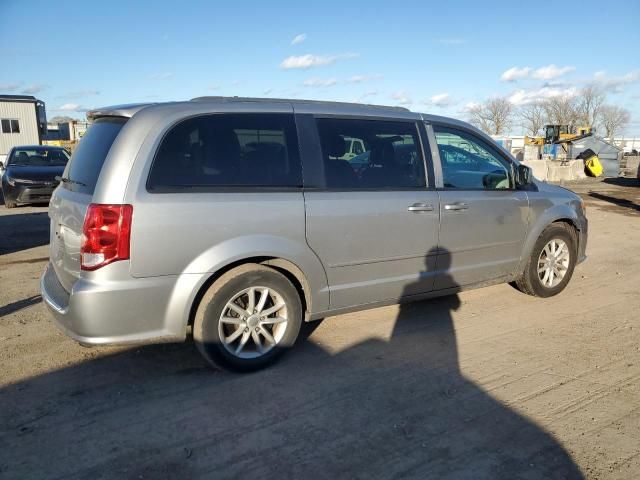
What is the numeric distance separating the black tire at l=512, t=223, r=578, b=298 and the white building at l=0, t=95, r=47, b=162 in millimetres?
43196

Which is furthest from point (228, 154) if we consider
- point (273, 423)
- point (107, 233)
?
point (273, 423)

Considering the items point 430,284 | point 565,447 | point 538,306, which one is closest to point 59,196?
point 430,284

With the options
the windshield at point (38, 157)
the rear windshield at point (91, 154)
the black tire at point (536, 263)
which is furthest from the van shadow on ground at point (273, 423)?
the windshield at point (38, 157)

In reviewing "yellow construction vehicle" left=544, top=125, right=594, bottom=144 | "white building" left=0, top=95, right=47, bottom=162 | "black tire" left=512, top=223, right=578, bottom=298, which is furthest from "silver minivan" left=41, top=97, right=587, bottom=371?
"white building" left=0, top=95, right=47, bottom=162

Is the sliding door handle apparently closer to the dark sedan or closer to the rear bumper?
the rear bumper

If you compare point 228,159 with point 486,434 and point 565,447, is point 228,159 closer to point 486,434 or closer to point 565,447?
point 486,434

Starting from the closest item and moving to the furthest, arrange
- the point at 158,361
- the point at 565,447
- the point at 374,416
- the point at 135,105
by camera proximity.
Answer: the point at 565,447
the point at 374,416
the point at 135,105
the point at 158,361

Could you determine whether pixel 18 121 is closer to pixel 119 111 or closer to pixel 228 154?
pixel 119 111

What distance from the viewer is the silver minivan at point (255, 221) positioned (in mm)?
3230

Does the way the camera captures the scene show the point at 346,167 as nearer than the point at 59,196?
No

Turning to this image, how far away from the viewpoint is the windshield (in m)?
13.4

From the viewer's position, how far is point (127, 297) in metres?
3.22

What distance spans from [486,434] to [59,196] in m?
3.32

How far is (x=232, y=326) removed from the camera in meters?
3.75
